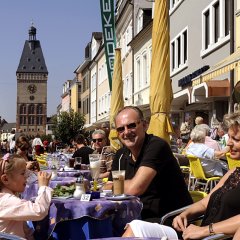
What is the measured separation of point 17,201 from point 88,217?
65 cm

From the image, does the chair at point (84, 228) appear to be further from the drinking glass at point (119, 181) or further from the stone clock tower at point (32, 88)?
the stone clock tower at point (32, 88)

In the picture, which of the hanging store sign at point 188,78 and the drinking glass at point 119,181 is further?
the hanging store sign at point 188,78

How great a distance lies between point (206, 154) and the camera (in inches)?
427

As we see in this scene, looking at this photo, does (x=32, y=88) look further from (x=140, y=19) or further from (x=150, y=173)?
(x=150, y=173)

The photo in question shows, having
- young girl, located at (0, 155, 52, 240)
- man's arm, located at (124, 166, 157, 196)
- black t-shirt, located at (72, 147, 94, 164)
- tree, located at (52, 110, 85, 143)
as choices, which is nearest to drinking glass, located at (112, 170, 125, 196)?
man's arm, located at (124, 166, 157, 196)

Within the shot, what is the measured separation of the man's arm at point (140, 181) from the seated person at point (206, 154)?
5.43 m

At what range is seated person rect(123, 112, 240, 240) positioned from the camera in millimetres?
3619

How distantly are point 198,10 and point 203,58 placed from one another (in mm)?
2178

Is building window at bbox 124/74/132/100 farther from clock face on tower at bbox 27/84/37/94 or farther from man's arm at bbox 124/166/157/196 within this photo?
clock face on tower at bbox 27/84/37/94

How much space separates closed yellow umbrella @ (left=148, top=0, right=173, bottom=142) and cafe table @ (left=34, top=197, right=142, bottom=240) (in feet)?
16.8

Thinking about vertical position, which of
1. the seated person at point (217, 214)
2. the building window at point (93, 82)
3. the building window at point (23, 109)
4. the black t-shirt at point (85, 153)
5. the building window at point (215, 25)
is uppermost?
the building window at point (23, 109)

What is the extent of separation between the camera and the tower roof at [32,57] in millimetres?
187750

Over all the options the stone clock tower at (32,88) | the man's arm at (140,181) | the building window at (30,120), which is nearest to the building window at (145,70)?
the man's arm at (140,181)

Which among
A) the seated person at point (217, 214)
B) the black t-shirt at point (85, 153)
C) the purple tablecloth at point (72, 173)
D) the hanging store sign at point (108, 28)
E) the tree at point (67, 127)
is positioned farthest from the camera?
the tree at point (67, 127)
